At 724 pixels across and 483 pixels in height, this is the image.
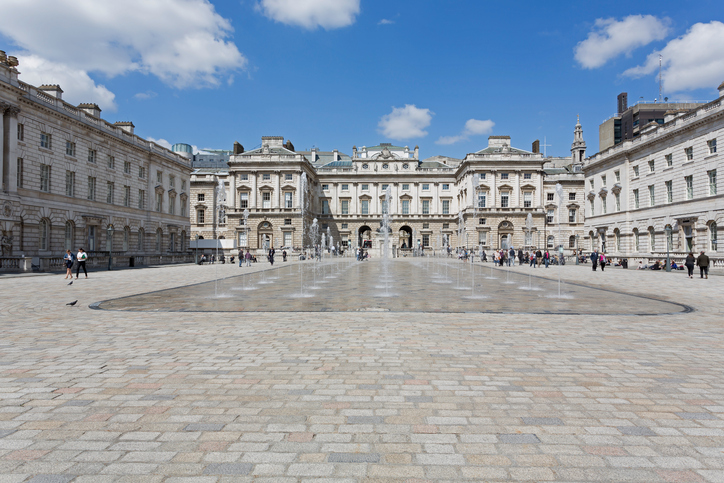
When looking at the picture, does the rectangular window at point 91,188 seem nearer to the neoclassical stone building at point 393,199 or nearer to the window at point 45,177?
the window at point 45,177

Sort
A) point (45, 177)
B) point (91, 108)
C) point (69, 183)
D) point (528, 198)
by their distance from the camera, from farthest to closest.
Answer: point (528, 198) < point (91, 108) < point (69, 183) < point (45, 177)

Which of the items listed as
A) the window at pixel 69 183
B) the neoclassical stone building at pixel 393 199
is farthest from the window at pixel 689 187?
the window at pixel 69 183

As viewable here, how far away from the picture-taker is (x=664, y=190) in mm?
34844

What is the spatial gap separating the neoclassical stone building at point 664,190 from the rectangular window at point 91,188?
4571 cm

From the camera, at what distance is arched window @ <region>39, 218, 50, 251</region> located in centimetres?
2942

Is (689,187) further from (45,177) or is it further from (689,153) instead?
(45,177)

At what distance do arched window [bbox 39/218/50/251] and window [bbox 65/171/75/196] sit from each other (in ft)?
9.85

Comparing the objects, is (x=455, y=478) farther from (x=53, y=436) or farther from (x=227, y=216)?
(x=227, y=216)

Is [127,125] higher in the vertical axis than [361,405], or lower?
higher

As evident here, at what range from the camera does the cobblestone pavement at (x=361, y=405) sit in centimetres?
296

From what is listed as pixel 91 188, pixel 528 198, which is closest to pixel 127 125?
pixel 91 188

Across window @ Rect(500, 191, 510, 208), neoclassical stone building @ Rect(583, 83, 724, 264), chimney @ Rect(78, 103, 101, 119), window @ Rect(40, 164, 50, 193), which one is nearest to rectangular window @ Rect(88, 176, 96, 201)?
window @ Rect(40, 164, 50, 193)

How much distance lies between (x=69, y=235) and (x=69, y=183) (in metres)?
4.09

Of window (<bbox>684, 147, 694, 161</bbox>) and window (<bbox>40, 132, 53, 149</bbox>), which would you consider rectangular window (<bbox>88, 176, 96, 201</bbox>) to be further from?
window (<bbox>684, 147, 694, 161</bbox>)
